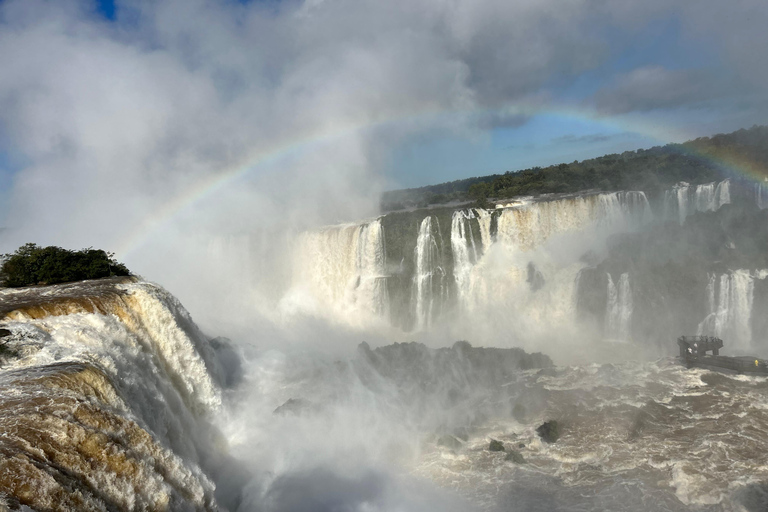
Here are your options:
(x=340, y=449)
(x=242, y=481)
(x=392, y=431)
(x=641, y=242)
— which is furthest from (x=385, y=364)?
(x=641, y=242)

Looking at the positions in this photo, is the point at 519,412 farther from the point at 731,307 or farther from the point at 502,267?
the point at 502,267

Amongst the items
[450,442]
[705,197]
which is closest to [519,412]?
[450,442]

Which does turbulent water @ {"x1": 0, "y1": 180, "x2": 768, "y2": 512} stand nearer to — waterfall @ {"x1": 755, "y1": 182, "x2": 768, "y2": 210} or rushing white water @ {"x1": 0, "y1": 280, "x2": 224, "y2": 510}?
rushing white water @ {"x1": 0, "y1": 280, "x2": 224, "y2": 510}

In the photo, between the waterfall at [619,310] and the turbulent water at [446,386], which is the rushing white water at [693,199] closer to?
the turbulent water at [446,386]

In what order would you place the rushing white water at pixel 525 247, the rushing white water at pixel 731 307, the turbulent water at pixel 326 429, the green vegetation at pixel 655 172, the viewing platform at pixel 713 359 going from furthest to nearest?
the green vegetation at pixel 655 172 → the rushing white water at pixel 525 247 → the rushing white water at pixel 731 307 → the viewing platform at pixel 713 359 → the turbulent water at pixel 326 429

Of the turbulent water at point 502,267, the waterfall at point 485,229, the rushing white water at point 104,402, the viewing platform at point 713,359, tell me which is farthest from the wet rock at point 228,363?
the viewing platform at point 713,359

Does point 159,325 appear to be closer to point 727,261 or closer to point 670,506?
point 670,506
